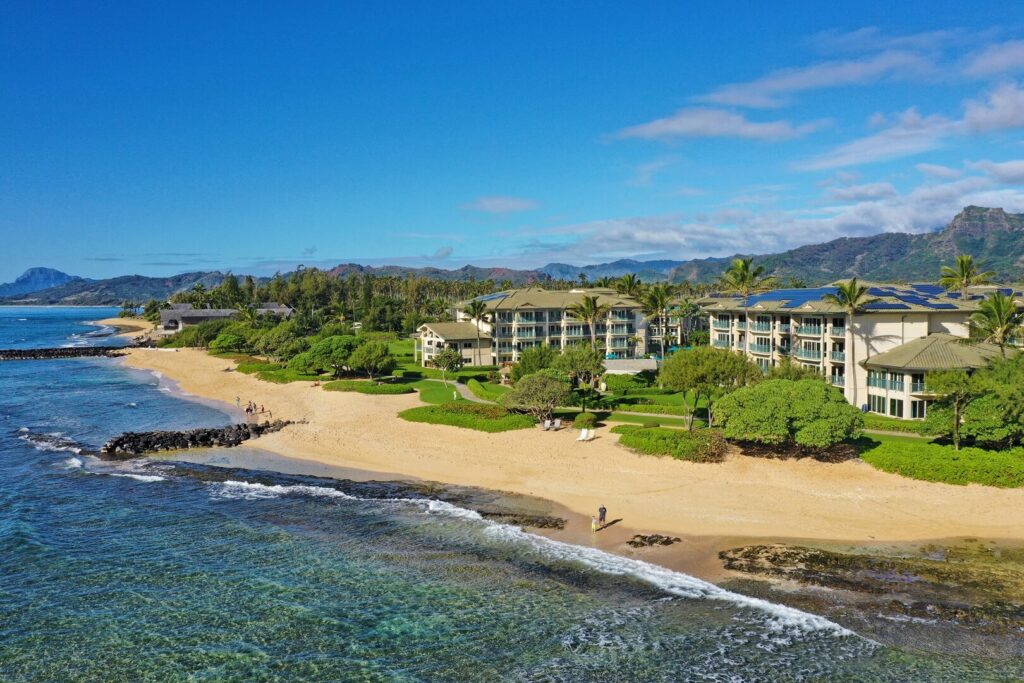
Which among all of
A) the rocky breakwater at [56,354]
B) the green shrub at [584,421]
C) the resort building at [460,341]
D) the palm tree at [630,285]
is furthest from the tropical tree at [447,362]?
the rocky breakwater at [56,354]

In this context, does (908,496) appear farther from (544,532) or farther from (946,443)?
(544,532)

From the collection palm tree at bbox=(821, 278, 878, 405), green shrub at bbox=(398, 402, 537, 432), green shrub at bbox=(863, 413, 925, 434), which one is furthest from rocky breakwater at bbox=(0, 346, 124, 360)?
green shrub at bbox=(863, 413, 925, 434)

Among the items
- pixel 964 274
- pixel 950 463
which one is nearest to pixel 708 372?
pixel 950 463

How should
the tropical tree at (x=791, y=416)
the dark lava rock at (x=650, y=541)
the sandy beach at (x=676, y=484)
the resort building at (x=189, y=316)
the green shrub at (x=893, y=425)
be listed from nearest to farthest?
1. the dark lava rock at (x=650, y=541)
2. the sandy beach at (x=676, y=484)
3. the tropical tree at (x=791, y=416)
4. the green shrub at (x=893, y=425)
5. the resort building at (x=189, y=316)

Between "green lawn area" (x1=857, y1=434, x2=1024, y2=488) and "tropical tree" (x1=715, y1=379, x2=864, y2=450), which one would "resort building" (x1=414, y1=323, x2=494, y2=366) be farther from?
"green lawn area" (x1=857, y1=434, x2=1024, y2=488)

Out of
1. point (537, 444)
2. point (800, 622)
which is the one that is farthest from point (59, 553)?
point (800, 622)

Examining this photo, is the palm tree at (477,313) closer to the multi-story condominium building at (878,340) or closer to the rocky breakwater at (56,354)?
the multi-story condominium building at (878,340)

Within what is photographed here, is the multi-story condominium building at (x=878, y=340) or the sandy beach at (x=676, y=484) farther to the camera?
the multi-story condominium building at (x=878, y=340)
